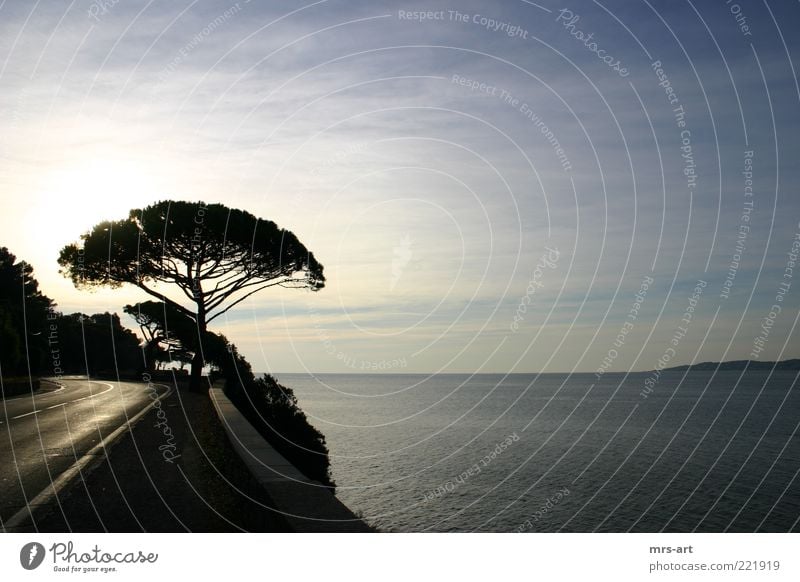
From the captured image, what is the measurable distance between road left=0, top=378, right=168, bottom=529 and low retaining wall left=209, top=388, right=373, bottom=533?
2.93 m

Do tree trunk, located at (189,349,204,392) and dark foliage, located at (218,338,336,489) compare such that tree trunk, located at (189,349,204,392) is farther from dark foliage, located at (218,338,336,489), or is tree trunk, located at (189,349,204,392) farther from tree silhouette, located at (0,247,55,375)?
tree silhouette, located at (0,247,55,375)

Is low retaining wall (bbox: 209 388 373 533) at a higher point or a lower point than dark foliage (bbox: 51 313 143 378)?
lower

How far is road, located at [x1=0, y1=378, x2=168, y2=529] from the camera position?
33.1 feet

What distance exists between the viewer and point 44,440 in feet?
54.6

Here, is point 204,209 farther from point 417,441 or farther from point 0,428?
point 417,441

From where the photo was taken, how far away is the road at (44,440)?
10.1 m

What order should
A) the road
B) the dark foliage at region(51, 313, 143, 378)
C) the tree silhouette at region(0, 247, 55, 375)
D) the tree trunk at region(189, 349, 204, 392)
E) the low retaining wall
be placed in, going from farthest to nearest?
the dark foliage at region(51, 313, 143, 378)
the tree silhouette at region(0, 247, 55, 375)
the tree trunk at region(189, 349, 204, 392)
the road
the low retaining wall

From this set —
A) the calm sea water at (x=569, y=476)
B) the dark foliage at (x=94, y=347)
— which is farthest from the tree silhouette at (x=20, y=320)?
the calm sea water at (x=569, y=476)

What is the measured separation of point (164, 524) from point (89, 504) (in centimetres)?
163

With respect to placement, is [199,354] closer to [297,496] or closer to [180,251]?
[180,251]

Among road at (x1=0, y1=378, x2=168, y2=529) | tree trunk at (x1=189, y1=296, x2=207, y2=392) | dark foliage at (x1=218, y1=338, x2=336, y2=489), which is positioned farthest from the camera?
tree trunk at (x1=189, y1=296, x2=207, y2=392)

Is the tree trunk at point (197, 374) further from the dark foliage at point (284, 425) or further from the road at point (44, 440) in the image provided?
the road at point (44, 440)
